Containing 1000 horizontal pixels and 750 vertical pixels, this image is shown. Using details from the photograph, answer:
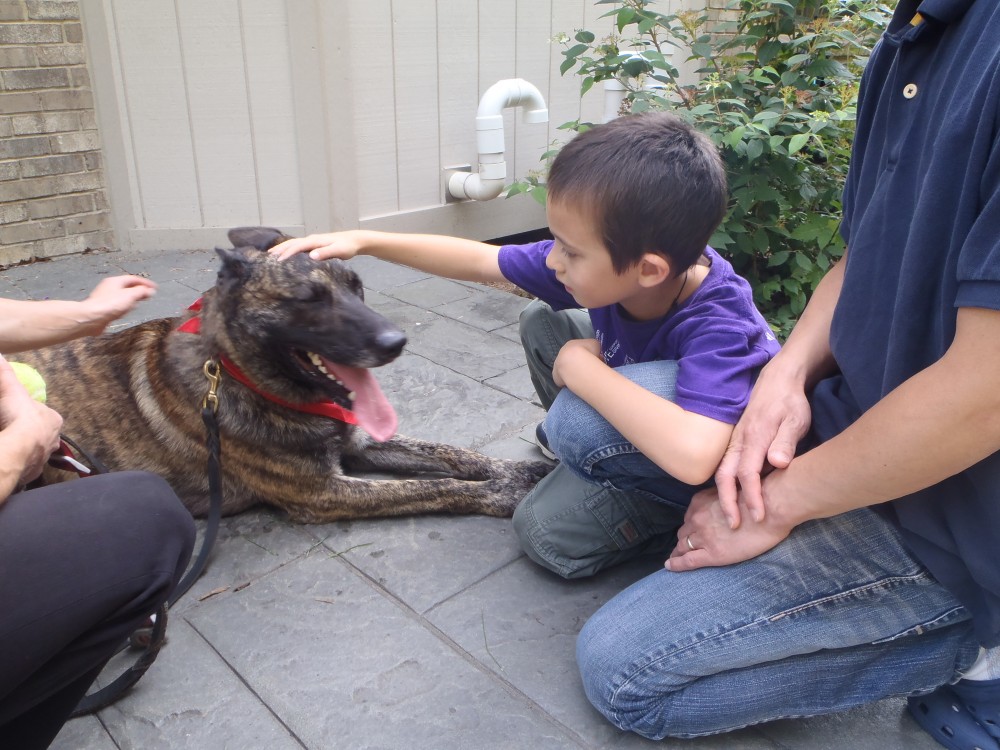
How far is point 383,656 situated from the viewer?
2.09 metres

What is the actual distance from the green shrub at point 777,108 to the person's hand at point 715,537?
80.0 inches

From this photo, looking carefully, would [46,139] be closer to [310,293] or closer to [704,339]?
[310,293]

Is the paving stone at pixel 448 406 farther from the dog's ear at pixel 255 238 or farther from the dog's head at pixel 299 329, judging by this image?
the dog's ear at pixel 255 238

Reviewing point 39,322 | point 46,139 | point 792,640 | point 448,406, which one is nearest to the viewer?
point 792,640

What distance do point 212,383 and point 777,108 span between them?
9.28 feet

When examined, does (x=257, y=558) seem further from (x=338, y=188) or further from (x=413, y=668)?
(x=338, y=188)

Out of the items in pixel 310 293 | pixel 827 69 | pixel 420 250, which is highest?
pixel 827 69

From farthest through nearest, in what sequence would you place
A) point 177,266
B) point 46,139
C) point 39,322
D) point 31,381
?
point 177,266 < point 46,139 < point 31,381 < point 39,322

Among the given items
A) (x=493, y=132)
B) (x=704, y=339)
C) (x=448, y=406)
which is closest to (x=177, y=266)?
(x=493, y=132)

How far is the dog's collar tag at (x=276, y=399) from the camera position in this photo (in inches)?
101

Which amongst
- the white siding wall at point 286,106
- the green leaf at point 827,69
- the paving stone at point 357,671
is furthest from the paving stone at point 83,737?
the white siding wall at point 286,106

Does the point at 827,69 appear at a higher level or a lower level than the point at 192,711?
higher

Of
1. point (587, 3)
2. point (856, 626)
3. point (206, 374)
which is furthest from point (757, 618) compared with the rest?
point (587, 3)

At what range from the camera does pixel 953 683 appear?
1.82 meters
